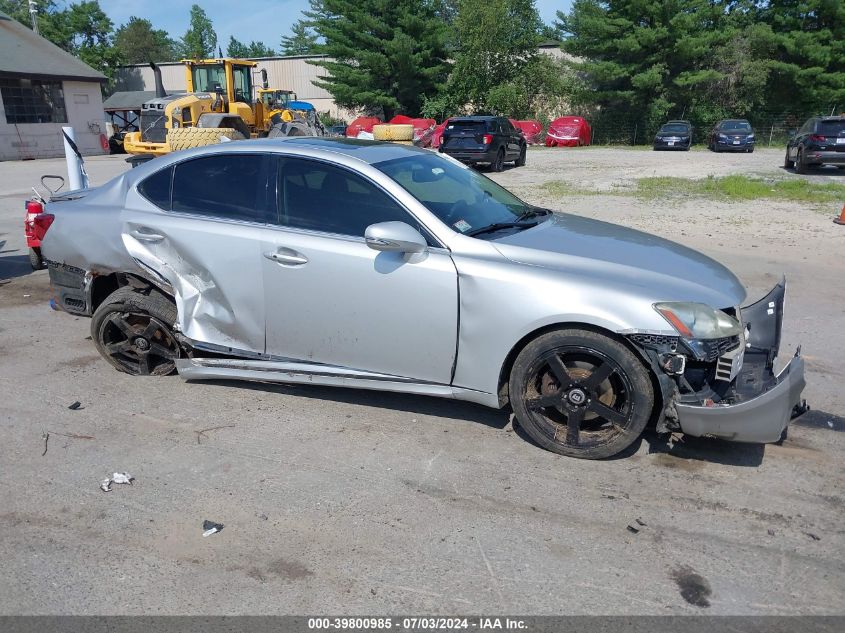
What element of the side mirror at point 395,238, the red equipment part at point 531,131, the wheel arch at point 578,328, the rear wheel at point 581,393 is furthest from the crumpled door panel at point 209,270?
the red equipment part at point 531,131

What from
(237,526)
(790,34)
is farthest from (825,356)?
(790,34)

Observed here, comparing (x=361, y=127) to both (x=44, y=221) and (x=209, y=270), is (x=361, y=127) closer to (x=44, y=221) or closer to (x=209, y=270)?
(x=44, y=221)

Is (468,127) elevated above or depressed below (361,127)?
above

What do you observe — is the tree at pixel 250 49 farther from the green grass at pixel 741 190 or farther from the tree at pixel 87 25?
the green grass at pixel 741 190

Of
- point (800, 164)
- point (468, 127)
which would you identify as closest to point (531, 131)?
point (468, 127)

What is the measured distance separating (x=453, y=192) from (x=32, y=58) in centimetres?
3781

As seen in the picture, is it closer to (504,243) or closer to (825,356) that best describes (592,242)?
(504,243)

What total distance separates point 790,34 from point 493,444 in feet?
144

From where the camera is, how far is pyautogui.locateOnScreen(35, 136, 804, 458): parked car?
3695mm

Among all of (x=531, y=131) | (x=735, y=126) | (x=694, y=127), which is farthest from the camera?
(x=694, y=127)

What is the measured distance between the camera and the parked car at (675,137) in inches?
1329

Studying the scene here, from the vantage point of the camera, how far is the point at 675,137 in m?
33.8

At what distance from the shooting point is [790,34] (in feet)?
129

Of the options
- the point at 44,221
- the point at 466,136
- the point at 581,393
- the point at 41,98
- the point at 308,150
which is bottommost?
the point at 581,393
